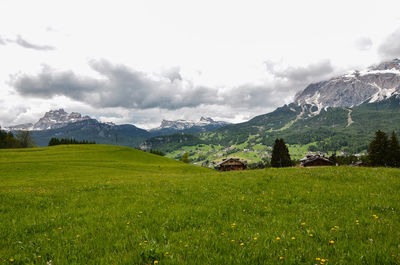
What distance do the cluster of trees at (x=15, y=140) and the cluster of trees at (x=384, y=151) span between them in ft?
589

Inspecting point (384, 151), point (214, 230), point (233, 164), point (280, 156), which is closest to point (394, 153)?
point (384, 151)

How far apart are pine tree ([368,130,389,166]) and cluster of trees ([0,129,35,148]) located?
179 metres

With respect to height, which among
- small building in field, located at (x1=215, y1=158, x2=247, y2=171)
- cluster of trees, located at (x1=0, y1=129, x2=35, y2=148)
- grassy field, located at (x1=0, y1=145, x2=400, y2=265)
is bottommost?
small building in field, located at (x1=215, y1=158, x2=247, y2=171)

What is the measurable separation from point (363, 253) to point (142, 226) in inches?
256

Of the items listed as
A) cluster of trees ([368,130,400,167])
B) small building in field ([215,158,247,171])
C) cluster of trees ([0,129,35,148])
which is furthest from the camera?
cluster of trees ([0,129,35,148])

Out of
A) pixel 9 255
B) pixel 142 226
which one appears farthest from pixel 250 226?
pixel 9 255

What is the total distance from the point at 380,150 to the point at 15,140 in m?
186

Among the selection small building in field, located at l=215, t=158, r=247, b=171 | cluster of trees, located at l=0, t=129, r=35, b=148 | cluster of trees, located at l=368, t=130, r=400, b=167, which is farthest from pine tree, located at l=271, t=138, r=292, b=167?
cluster of trees, located at l=0, t=129, r=35, b=148

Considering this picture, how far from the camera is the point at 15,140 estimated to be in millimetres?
121812

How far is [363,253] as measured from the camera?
458cm

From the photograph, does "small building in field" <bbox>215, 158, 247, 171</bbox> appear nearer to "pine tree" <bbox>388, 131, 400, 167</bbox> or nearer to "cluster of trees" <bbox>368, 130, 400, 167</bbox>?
"cluster of trees" <bbox>368, 130, 400, 167</bbox>

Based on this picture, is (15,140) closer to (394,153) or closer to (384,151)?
(384,151)

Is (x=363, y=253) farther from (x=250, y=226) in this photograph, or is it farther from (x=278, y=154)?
(x=278, y=154)

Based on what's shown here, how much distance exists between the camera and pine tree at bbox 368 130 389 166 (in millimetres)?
70000
